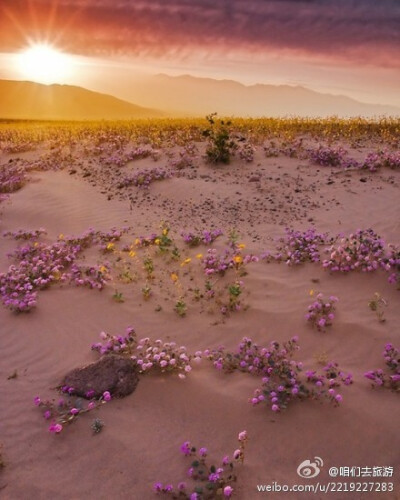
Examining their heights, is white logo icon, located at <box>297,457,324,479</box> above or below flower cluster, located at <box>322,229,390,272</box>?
below

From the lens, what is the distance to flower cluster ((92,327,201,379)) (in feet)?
20.3

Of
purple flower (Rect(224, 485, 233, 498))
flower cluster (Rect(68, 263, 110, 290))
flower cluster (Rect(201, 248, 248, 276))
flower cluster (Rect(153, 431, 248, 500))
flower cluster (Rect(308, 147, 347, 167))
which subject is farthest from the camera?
flower cluster (Rect(308, 147, 347, 167))

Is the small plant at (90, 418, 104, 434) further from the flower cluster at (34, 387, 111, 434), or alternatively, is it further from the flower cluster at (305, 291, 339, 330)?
the flower cluster at (305, 291, 339, 330)

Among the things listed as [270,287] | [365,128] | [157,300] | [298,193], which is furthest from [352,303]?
[365,128]

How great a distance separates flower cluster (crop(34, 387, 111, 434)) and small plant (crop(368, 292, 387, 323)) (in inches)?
170

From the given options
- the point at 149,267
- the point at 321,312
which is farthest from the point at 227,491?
the point at 149,267

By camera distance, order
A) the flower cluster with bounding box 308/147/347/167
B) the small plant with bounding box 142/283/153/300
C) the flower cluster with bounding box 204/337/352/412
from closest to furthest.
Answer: the flower cluster with bounding box 204/337/352/412, the small plant with bounding box 142/283/153/300, the flower cluster with bounding box 308/147/347/167

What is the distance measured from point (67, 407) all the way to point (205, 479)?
220 centimetres

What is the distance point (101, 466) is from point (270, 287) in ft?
14.2

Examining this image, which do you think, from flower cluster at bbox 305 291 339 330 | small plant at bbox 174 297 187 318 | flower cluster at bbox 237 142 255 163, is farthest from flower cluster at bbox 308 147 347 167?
small plant at bbox 174 297 187 318

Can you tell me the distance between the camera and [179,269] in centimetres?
899

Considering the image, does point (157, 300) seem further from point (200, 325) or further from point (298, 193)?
point (298, 193)

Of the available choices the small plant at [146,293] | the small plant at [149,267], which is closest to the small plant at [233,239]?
the small plant at [149,267]

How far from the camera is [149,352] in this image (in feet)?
21.6
